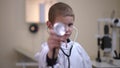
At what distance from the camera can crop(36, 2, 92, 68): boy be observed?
81 cm

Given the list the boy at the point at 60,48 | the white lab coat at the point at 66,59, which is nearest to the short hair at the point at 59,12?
the boy at the point at 60,48

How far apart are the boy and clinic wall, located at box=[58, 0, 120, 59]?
2474 millimetres

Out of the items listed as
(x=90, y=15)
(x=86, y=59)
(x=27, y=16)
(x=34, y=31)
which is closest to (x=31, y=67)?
(x=34, y=31)

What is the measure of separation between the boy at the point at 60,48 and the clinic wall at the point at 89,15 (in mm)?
2474

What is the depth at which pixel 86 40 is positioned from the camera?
142 inches

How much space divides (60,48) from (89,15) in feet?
8.80

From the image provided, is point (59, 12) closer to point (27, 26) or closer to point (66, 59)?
point (66, 59)

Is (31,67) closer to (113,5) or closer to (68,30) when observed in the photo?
(113,5)

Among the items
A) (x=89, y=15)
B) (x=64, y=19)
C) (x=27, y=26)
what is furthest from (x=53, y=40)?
(x=89, y=15)

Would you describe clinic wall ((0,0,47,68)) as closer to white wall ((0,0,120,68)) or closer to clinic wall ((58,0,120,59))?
white wall ((0,0,120,68))

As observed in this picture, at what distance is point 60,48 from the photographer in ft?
3.21

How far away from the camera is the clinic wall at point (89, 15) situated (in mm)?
3568

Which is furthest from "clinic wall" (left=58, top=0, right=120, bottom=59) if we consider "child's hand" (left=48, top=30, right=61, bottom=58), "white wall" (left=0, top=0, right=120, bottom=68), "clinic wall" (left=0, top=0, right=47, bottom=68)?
"child's hand" (left=48, top=30, right=61, bottom=58)

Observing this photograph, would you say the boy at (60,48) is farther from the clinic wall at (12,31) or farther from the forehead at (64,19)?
the clinic wall at (12,31)
